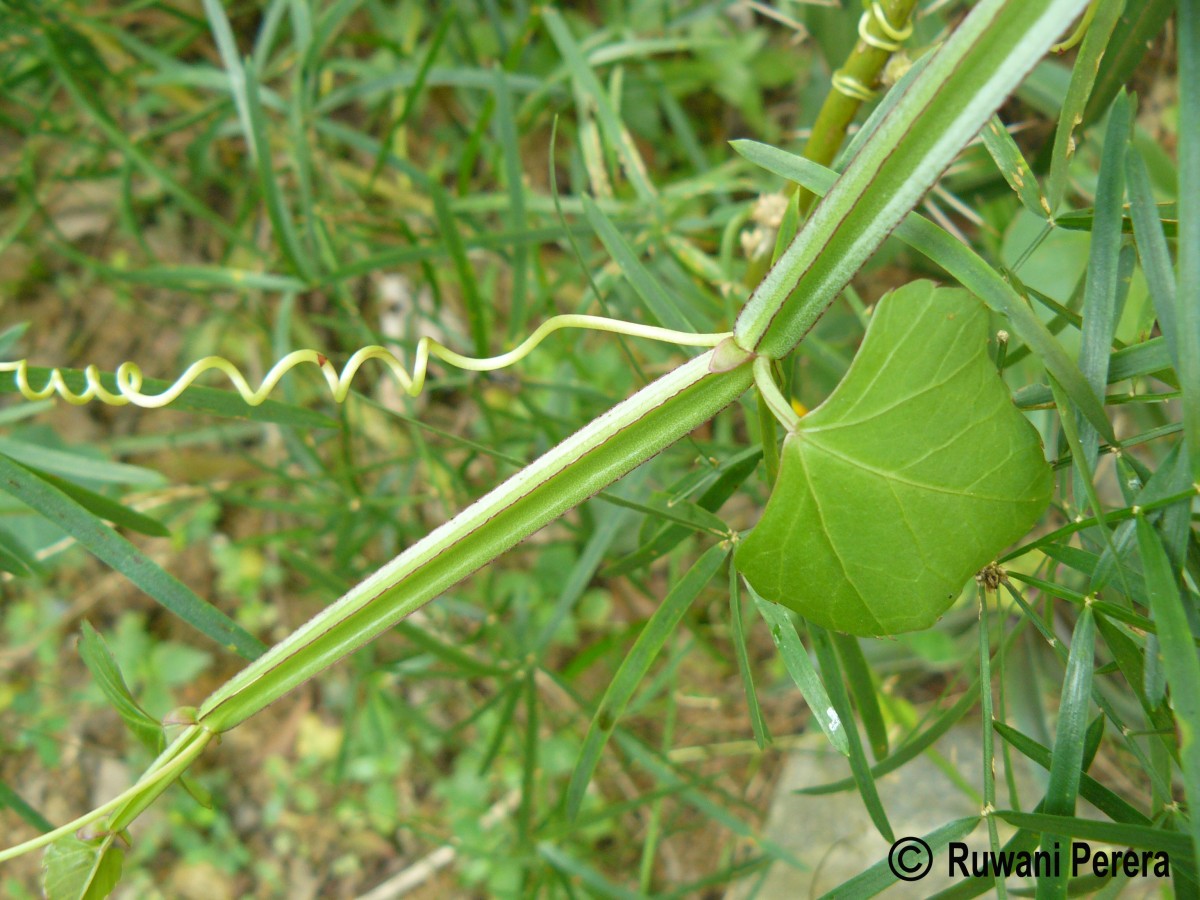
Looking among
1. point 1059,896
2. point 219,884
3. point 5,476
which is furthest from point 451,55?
point 219,884

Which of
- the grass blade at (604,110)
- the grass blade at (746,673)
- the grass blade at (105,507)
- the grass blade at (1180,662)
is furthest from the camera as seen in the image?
the grass blade at (604,110)

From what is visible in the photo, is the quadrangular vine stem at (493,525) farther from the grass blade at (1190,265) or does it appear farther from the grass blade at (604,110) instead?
the grass blade at (604,110)

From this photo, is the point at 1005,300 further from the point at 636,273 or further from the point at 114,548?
the point at 114,548

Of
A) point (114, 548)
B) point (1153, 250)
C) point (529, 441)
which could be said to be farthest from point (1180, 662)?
point (529, 441)

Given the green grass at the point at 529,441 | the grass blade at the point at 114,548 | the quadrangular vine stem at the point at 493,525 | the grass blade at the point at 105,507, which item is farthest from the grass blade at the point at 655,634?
the grass blade at the point at 105,507

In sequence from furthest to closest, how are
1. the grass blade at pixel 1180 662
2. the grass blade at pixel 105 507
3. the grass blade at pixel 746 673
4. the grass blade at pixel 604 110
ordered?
1. the grass blade at pixel 604 110
2. the grass blade at pixel 105 507
3. the grass blade at pixel 746 673
4. the grass blade at pixel 1180 662

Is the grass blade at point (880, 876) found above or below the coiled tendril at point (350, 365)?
below

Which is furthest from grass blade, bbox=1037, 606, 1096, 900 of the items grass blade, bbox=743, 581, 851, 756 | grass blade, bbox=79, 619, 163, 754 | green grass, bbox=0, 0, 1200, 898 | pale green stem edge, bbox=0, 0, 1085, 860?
grass blade, bbox=79, 619, 163, 754
